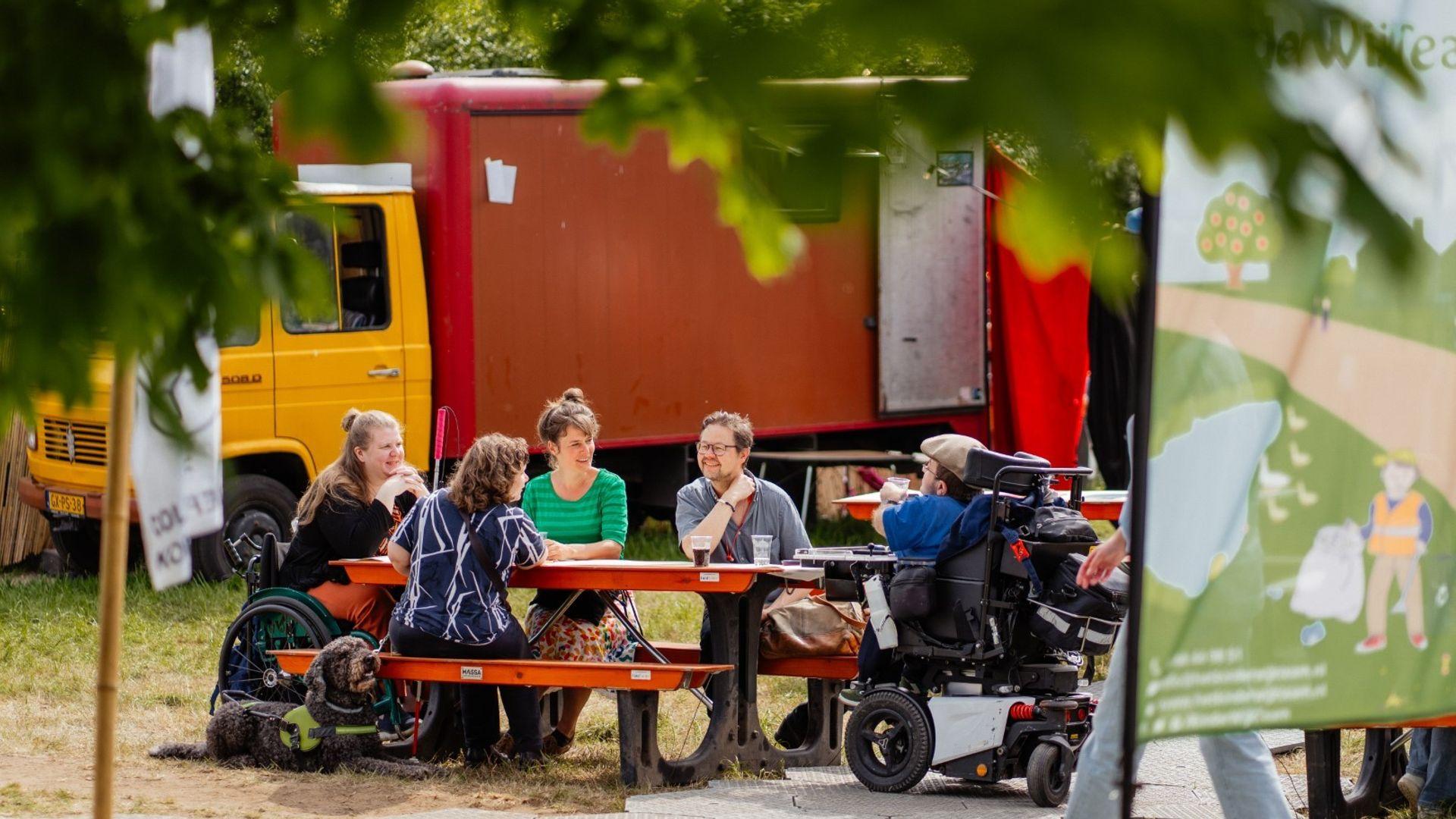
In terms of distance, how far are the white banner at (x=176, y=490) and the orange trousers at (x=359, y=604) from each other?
380 cm

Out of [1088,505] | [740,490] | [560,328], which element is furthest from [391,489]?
→ [560,328]

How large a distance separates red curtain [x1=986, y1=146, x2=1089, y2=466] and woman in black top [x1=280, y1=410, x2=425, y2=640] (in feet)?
22.9

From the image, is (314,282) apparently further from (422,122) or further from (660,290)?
(660,290)

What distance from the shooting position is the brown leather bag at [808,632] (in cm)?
740

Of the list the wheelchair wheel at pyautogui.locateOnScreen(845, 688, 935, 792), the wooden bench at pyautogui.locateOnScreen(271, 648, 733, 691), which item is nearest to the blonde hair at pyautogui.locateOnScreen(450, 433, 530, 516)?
the wooden bench at pyautogui.locateOnScreen(271, 648, 733, 691)

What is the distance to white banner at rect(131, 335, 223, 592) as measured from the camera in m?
3.30

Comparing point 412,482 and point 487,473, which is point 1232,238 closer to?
point 487,473

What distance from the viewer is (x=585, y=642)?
7379mm

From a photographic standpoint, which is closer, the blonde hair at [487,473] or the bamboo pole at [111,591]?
the bamboo pole at [111,591]

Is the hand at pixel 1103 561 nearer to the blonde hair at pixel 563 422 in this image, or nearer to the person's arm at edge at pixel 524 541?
the person's arm at edge at pixel 524 541

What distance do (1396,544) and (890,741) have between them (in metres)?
3.22

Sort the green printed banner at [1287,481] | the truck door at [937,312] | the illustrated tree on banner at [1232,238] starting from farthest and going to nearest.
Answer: the truck door at [937,312] < the green printed banner at [1287,481] < the illustrated tree on banner at [1232,238]

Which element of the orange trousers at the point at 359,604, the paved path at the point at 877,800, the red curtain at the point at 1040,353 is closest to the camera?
the paved path at the point at 877,800

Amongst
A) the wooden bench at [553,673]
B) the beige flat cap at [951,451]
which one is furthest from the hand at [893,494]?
the wooden bench at [553,673]
